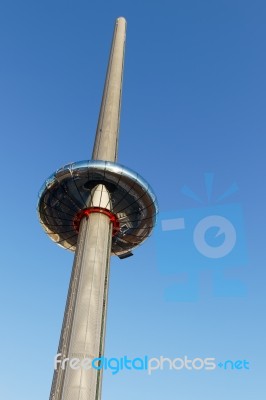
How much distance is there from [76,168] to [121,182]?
350 cm

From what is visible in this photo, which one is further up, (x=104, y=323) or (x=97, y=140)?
(x=97, y=140)

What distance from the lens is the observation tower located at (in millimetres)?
25312

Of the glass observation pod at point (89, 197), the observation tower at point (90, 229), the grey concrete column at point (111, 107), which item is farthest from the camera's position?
the grey concrete column at point (111, 107)

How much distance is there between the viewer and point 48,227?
117ft

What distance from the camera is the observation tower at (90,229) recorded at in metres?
25.3

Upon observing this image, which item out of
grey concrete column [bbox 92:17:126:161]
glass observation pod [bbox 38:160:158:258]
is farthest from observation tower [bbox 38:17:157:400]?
grey concrete column [bbox 92:17:126:161]

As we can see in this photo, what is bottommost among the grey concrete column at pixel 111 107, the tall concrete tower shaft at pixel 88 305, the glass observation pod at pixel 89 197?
the tall concrete tower shaft at pixel 88 305

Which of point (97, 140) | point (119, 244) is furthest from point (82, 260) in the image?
point (97, 140)

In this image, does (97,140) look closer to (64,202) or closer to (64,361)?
(64,202)

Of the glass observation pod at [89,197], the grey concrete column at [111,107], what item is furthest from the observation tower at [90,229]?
the grey concrete column at [111,107]

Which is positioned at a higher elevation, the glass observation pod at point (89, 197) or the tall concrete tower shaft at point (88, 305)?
the glass observation pod at point (89, 197)

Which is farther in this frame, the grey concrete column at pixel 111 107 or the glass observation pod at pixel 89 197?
the grey concrete column at pixel 111 107

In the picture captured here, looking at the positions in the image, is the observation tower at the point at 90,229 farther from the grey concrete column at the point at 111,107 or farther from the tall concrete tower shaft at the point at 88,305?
the grey concrete column at the point at 111,107

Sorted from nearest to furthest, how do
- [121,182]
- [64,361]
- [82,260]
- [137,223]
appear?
1. [64,361]
2. [82,260]
3. [121,182]
4. [137,223]
